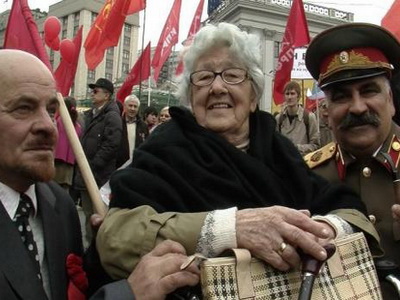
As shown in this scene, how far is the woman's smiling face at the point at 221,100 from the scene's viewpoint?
7.33 feet

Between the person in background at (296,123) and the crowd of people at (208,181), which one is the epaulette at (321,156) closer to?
the crowd of people at (208,181)

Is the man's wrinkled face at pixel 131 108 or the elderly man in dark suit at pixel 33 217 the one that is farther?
the man's wrinkled face at pixel 131 108

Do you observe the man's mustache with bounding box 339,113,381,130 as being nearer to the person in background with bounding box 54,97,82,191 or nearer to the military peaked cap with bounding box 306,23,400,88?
the military peaked cap with bounding box 306,23,400,88

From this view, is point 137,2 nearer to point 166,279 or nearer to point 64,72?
point 64,72

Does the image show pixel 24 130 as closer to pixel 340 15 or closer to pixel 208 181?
pixel 208 181

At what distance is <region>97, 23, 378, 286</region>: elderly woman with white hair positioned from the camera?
5.57 feet

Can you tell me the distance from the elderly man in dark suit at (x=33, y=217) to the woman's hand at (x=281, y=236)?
216 mm

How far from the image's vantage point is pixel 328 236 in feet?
5.62

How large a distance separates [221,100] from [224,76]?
10 cm

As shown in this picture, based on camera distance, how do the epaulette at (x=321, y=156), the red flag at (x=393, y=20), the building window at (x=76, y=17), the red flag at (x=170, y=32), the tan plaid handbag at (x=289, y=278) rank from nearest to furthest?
1. the tan plaid handbag at (x=289, y=278)
2. the epaulette at (x=321, y=156)
3. the red flag at (x=393, y=20)
4. the red flag at (x=170, y=32)
5. the building window at (x=76, y=17)

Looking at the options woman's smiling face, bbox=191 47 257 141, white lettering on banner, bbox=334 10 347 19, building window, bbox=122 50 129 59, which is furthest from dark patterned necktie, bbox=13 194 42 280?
building window, bbox=122 50 129 59

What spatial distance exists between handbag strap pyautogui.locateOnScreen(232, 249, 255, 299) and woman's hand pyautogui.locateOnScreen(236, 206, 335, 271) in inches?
2.6

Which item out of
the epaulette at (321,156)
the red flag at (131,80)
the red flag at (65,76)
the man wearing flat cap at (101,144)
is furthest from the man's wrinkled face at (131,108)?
the epaulette at (321,156)

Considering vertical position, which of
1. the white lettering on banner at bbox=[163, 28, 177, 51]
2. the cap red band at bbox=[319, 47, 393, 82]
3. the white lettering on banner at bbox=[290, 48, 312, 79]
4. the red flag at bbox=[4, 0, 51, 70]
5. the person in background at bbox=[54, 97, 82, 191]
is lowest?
the person in background at bbox=[54, 97, 82, 191]
